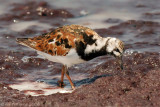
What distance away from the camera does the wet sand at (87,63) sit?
240 inches

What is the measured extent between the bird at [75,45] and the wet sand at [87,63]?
510 mm

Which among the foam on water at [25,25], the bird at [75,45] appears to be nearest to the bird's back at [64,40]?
the bird at [75,45]

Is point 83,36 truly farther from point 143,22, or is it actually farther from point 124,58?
point 143,22

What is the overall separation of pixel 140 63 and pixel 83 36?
204cm

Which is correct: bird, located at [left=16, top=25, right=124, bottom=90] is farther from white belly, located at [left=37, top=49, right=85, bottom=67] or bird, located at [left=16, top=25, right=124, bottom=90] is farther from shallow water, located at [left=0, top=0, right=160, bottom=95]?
shallow water, located at [left=0, top=0, right=160, bottom=95]

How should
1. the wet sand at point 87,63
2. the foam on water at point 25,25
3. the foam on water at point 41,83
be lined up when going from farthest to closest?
the foam on water at point 25,25 → the foam on water at point 41,83 → the wet sand at point 87,63

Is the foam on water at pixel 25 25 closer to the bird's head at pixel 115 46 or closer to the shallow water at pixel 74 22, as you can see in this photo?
the shallow water at pixel 74 22

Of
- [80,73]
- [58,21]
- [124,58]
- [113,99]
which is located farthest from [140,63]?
[58,21]

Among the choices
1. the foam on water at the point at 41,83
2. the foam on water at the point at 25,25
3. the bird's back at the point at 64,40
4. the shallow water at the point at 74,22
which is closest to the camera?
the bird's back at the point at 64,40

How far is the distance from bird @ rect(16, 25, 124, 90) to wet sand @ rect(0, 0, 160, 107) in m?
0.51

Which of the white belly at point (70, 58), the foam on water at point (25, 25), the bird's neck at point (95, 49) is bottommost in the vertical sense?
the foam on water at point (25, 25)

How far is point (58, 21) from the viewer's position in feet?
41.0

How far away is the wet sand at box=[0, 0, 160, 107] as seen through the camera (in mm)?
6094

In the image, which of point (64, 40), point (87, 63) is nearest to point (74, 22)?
point (87, 63)
